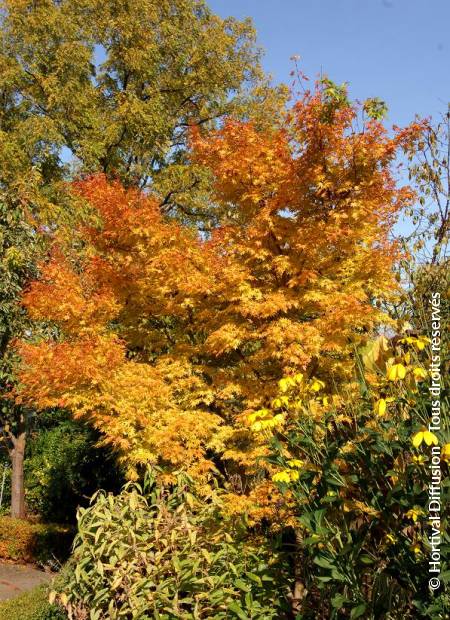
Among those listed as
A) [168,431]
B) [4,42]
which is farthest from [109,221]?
[4,42]

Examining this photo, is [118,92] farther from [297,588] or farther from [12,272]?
[297,588]

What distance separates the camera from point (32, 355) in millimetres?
6660

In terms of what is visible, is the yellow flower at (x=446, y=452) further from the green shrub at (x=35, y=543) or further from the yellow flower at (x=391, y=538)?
the green shrub at (x=35, y=543)

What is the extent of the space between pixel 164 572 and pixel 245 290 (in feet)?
11.1

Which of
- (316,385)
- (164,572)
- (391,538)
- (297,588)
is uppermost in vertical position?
(316,385)

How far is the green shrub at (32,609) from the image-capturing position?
17.7 feet

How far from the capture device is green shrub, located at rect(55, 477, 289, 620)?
4012mm

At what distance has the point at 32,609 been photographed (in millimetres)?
5730

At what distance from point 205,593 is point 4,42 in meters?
14.6

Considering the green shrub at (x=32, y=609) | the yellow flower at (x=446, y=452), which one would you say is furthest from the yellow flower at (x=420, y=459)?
the green shrub at (x=32, y=609)

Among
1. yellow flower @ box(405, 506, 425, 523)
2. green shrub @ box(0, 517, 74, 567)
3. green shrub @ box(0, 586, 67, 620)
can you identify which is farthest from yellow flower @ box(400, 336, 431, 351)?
green shrub @ box(0, 517, 74, 567)

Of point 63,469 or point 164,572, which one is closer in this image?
point 164,572

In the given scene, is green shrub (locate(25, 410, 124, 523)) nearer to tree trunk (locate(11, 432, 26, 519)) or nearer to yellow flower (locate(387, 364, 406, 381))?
tree trunk (locate(11, 432, 26, 519))

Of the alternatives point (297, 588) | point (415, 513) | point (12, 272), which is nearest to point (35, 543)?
point (12, 272)
